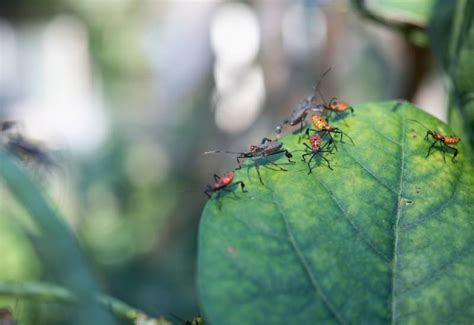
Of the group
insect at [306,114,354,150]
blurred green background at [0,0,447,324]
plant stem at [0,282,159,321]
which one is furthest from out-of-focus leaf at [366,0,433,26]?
plant stem at [0,282,159,321]

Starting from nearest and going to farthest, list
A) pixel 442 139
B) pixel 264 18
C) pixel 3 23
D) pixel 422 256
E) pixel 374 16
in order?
pixel 422 256, pixel 442 139, pixel 374 16, pixel 264 18, pixel 3 23

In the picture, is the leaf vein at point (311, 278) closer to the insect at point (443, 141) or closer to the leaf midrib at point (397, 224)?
the leaf midrib at point (397, 224)

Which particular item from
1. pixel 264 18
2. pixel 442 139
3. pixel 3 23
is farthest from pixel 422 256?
pixel 3 23

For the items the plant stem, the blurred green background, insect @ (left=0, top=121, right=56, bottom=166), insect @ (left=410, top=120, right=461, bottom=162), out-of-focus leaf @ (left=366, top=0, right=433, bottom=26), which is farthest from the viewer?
the blurred green background

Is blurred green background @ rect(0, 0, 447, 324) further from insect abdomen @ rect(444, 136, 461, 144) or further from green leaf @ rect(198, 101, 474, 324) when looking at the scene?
green leaf @ rect(198, 101, 474, 324)

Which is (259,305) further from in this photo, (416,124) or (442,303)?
(416,124)

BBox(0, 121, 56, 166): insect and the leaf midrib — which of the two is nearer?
the leaf midrib
